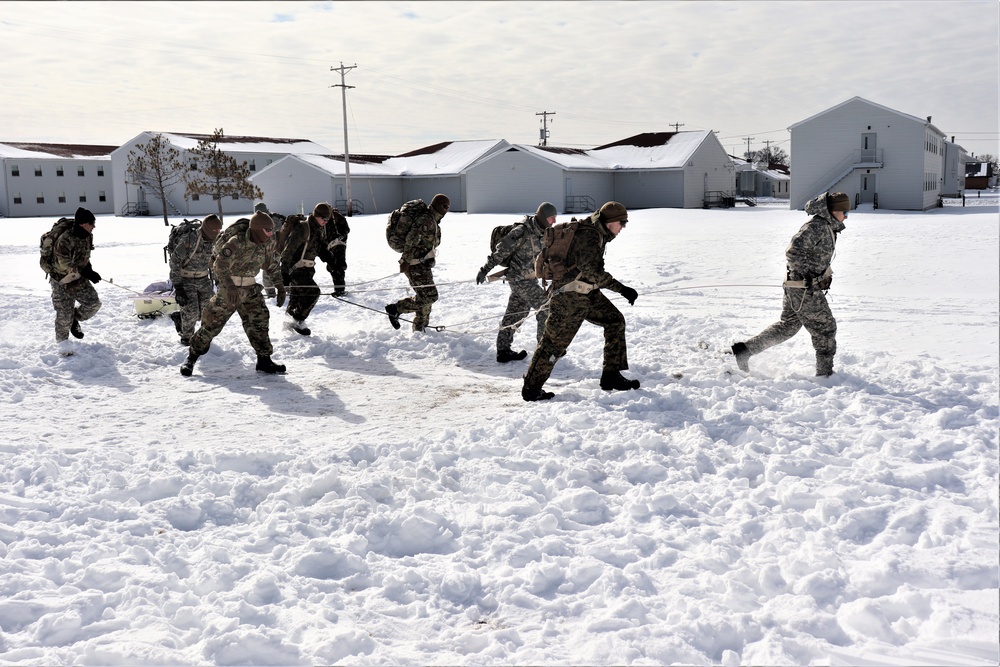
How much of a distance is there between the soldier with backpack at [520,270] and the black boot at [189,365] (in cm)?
299

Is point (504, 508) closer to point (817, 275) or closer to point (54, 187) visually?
point (817, 275)

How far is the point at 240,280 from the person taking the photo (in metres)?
8.56

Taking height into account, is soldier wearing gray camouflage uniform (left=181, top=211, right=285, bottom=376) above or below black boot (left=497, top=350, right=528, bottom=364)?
above

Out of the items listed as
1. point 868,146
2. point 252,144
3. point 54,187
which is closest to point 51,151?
point 54,187

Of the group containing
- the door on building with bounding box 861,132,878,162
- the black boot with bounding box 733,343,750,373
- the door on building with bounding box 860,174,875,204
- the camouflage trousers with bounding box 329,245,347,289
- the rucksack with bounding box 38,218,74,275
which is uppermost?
the door on building with bounding box 861,132,878,162

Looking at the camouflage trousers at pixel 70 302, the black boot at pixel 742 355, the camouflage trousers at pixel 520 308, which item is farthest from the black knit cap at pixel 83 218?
the black boot at pixel 742 355

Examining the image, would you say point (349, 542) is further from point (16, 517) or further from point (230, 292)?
point (230, 292)

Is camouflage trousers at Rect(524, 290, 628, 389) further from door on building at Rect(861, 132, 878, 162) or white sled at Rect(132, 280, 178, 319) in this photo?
door on building at Rect(861, 132, 878, 162)

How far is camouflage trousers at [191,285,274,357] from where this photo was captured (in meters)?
8.59

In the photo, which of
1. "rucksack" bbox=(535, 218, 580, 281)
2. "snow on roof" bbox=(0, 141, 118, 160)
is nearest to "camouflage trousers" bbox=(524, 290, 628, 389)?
"rucksack" bbox=(535, 218, 580, 281)

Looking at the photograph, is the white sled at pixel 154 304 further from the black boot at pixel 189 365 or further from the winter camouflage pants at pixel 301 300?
the black boot at pixel 189 365

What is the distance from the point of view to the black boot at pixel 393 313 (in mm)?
10141

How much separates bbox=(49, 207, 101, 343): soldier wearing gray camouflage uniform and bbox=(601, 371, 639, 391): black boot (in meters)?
5.94

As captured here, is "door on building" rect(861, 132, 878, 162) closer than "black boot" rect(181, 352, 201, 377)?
No
